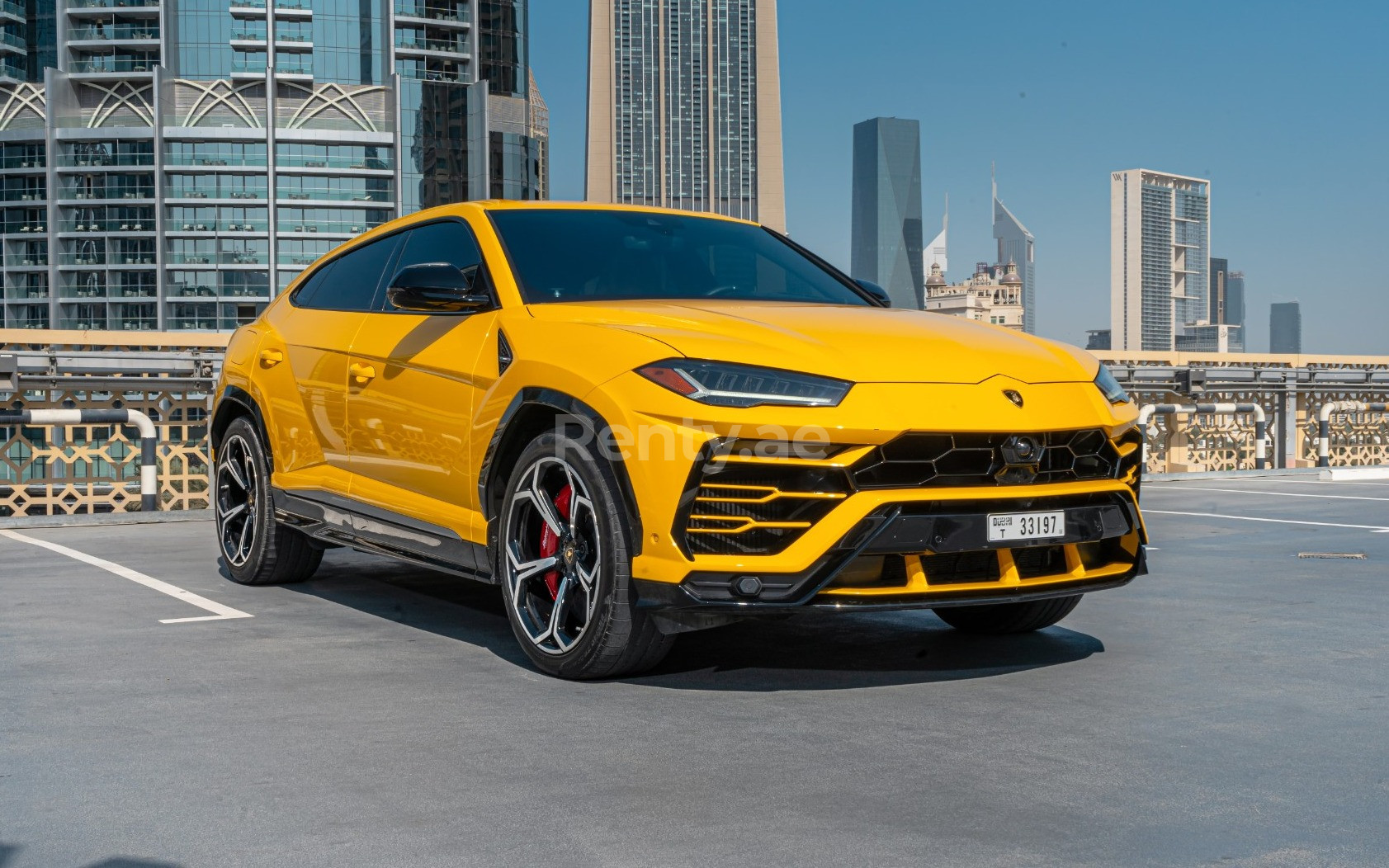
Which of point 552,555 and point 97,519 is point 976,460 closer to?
point 552,555

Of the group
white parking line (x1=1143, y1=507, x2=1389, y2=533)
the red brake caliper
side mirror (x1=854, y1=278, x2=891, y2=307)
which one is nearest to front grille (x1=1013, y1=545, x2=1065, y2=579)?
the red brake caliper

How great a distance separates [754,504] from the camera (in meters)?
4.18

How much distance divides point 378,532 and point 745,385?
2156 millimetres

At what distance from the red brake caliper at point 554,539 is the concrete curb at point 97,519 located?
6619 mm

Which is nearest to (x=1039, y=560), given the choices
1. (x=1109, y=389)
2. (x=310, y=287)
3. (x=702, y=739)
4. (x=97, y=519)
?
(x=1109, y=389)

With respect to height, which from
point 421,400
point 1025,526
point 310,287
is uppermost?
point 310,287

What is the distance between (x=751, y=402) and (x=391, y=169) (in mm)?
105183

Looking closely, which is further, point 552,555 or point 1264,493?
point 1264,493

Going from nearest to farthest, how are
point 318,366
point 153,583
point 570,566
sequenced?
point 570,566
point 318,366
point 153,583

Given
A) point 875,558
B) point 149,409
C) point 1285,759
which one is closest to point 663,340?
point 875,558

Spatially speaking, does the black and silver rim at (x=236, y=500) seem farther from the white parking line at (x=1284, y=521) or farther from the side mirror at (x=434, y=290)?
the white parking line at (x=1284, y=521)

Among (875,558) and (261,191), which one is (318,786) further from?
(261,191)

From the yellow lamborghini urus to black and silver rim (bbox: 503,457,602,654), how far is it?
0.4 inches

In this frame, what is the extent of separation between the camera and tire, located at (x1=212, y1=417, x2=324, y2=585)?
22.5 ft
